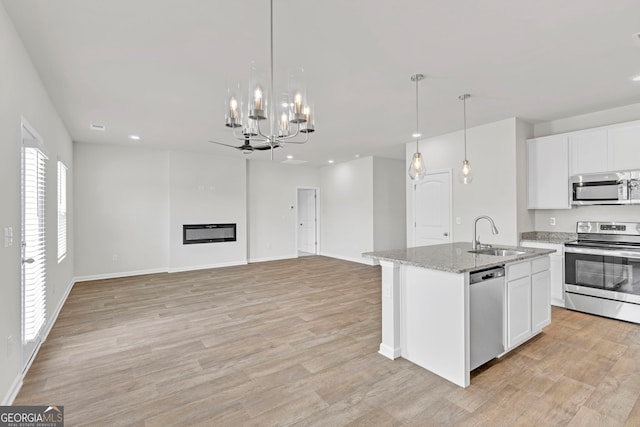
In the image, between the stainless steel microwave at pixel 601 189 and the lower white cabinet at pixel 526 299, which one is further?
the stainless steel microwave at pixel 601 189

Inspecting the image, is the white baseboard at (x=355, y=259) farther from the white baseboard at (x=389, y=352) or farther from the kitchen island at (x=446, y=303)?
the white baseboard at (x=389, y=352)

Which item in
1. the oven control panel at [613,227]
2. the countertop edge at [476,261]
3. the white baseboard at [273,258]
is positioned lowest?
the white baseboard at [273,258]

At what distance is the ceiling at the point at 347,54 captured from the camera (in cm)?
209

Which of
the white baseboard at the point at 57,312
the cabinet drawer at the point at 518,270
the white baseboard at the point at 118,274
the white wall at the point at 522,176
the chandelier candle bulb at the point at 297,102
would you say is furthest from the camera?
the white baseboard at the point at 118,274

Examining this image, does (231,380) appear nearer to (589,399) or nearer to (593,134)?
(589,399)

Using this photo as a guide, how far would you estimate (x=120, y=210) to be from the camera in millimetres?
6363

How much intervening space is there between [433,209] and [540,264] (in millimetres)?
2598

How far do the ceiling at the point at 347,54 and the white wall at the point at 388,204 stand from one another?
327 centimetres

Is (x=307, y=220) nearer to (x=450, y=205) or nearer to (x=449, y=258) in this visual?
(x=450, y=205)

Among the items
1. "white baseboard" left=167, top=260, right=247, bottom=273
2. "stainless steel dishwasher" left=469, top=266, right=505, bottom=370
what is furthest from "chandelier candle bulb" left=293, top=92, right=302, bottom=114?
"white baseboard" left=167, top=260, right=247, bottom=273

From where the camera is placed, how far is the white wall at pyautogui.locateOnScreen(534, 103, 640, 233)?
4.05 m

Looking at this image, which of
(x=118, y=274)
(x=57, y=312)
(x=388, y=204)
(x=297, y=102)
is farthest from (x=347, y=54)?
(x=118, y=274)

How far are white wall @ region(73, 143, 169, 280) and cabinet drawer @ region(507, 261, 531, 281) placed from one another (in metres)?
6.59

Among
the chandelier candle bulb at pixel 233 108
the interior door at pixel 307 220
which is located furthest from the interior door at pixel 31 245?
the interior door at pixel 307 220
